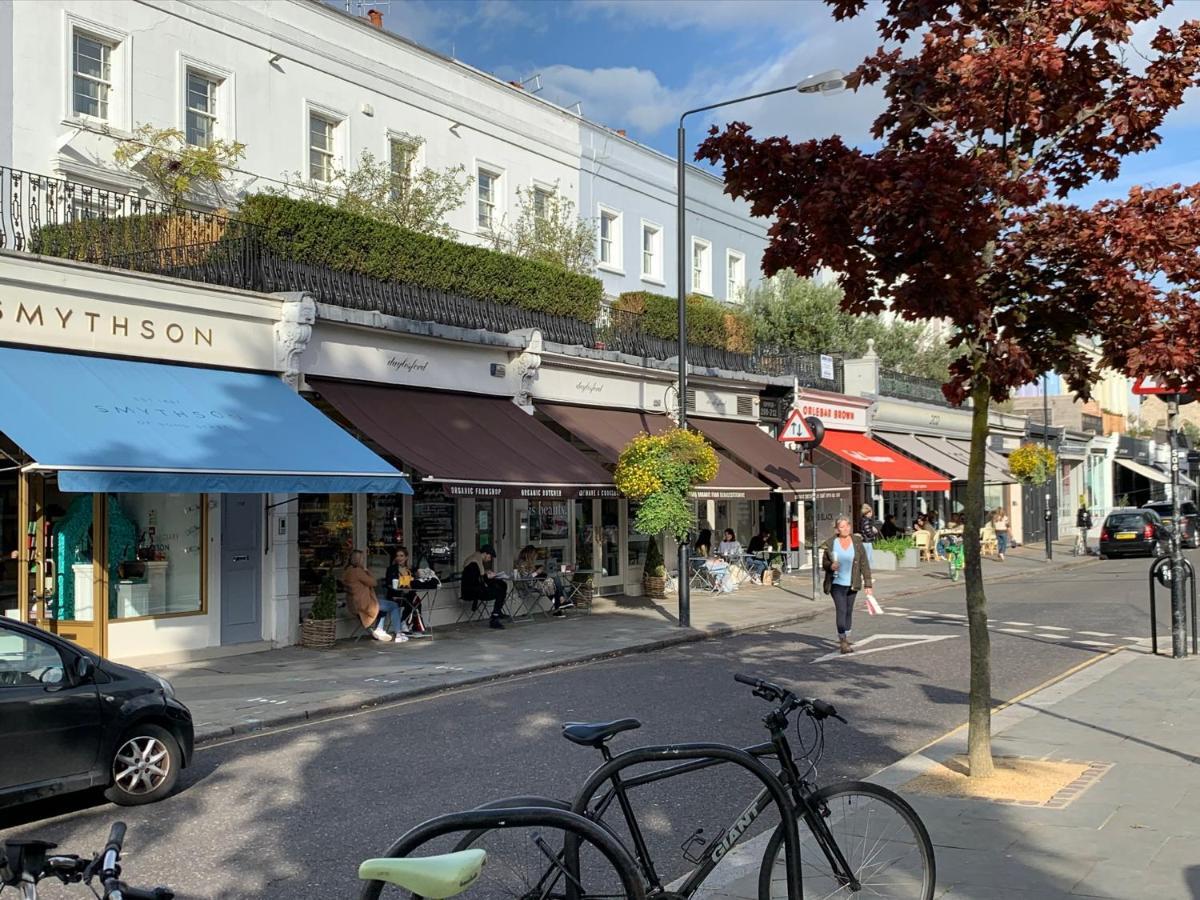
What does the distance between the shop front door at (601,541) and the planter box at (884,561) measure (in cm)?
948

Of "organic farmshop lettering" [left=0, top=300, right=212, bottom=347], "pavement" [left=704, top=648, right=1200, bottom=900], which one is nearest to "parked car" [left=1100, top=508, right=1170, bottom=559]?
"pavement" [left=704, top=648, right=1200, bottom=900]

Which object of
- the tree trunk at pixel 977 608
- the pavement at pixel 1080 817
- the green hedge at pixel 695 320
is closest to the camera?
the pavement at pixel 1080 817

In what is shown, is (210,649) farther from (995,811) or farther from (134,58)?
(995,811)

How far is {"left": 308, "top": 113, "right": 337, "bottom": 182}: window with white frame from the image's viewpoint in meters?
21.6

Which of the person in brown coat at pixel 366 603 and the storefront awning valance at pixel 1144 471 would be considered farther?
the storefront awning valance at pixel 1144 471

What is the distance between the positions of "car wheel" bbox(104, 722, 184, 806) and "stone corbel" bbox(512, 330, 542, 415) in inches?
500

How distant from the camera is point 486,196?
25.6 m

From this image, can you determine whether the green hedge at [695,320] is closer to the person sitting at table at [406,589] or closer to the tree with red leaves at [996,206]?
the person sitting at table at [406,589]

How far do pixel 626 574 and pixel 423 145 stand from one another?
32.6 feet

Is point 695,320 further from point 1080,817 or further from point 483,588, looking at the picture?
point 1080,817

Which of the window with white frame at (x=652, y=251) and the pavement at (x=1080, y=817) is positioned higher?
the window with white frame at (x=652, y=251)

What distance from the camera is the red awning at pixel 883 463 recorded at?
2952 cm

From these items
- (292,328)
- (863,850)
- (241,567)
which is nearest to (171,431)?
(241,567)

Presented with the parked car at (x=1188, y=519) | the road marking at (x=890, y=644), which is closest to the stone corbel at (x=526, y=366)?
the road marking at (x=890, y=644)
